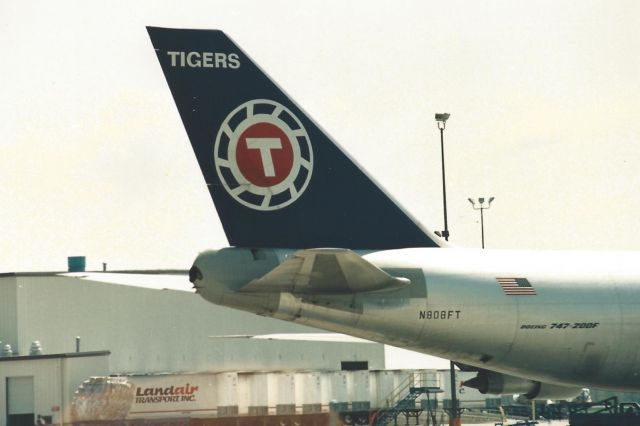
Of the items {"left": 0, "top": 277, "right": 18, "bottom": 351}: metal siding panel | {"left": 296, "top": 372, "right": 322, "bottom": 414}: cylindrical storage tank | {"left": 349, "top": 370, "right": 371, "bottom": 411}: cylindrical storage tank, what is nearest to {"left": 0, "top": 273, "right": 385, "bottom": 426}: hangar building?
{"left": 0, "top": 277, "right": 18, "bottom": 351}: metal siding panel

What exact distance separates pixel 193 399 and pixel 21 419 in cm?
736

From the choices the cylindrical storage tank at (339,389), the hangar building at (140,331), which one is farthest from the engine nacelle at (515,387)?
the hangar building at (140,331)

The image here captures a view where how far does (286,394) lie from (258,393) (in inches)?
47.9

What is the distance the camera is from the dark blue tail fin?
2703 cm

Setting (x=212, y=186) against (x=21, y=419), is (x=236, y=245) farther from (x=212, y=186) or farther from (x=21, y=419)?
(x=21, y=419)

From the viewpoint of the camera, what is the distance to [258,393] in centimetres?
5269

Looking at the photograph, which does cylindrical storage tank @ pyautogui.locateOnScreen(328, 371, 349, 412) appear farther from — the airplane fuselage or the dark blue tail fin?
the dark blue tail fin

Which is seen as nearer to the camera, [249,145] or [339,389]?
[249,145]

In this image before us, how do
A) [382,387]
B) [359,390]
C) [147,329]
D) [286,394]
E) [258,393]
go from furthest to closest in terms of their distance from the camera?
[147,329] < [382,387] < [359,390] < [286,394] < [258,393]

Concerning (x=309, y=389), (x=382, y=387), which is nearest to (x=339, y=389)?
(x=309, y=389)

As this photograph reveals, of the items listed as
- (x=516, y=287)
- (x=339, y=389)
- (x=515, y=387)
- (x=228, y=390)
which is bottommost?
(x=339, y=389)

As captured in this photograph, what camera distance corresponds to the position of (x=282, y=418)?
3969cm

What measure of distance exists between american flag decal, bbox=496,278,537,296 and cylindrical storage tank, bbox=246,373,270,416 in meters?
24.6

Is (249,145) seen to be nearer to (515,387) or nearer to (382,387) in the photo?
(515,387)
